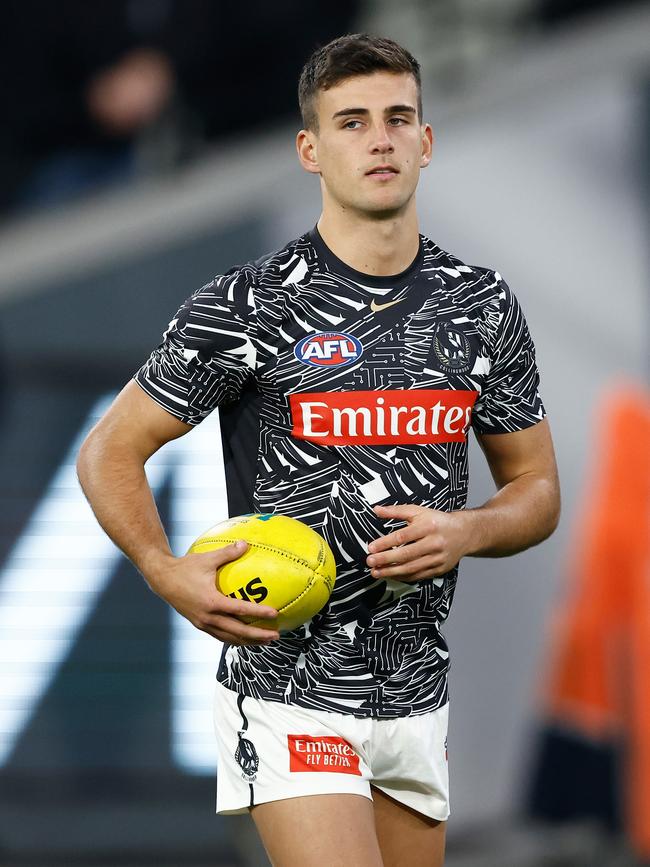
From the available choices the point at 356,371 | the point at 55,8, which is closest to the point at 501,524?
the point at 356,371

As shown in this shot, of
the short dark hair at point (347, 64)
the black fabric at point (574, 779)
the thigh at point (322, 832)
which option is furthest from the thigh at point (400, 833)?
the black fabric at point (574, 779)

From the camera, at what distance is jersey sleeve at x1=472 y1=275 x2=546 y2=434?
3.33m

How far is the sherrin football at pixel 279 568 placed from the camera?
2908 millimetres

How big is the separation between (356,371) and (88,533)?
382 centimetres

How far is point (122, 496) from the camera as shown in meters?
3.15

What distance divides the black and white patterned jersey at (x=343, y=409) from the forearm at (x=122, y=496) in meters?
0.17

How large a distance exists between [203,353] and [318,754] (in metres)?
0.96

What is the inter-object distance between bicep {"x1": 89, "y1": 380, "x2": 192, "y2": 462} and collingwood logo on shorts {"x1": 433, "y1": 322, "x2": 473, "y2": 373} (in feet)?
2.01

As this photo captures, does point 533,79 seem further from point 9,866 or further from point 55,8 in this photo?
point 9,866

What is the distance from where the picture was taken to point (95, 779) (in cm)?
670

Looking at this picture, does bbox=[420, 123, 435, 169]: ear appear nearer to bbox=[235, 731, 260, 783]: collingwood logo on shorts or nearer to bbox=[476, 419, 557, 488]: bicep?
bbox=[476, 419, 557, 488]: bicep

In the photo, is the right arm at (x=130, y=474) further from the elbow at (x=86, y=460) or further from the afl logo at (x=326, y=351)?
the afl logo at (x=326, y=351)

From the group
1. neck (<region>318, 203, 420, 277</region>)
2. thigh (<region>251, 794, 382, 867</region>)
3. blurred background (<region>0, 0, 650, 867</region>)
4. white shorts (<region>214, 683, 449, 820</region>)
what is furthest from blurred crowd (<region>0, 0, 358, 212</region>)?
thigh (<region>251, 794, 382, 867</region>)

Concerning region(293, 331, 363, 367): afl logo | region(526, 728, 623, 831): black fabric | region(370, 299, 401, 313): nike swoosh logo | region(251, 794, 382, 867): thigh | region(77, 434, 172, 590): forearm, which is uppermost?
region(370, 299, 401, 313): nike swoosh logo
